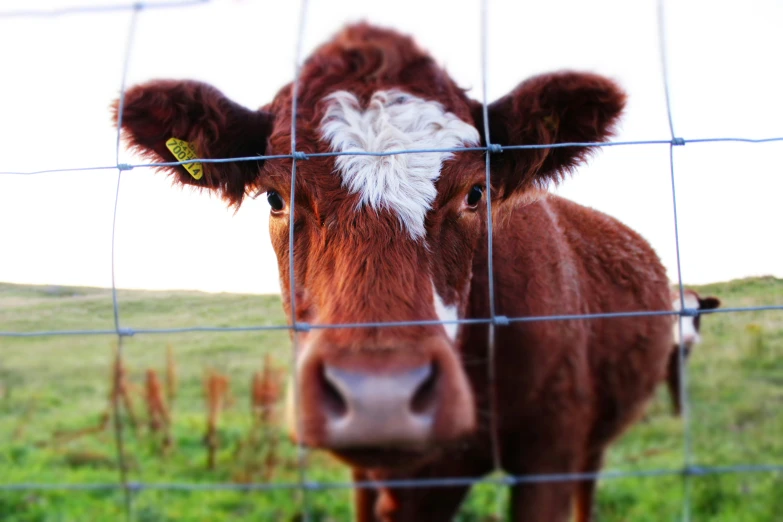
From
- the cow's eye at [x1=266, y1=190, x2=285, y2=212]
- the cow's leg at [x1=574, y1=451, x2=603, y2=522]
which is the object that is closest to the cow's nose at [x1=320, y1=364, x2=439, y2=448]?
the cow's eye at [x1=266, y1=190, x2=285, y2=212]

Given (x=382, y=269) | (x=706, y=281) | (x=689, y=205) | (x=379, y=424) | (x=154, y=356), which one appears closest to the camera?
(x=379, y=424)

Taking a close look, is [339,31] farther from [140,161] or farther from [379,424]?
[379,424]

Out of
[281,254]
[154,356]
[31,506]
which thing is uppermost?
[281,254]

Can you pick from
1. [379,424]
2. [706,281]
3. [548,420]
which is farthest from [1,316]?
[706,281]

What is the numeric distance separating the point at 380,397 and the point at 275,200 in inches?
42.3

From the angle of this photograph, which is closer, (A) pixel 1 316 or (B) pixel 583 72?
(B) pixel 583 72

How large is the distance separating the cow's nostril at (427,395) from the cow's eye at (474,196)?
79 cm

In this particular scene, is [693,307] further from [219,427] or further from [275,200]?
[219,427]

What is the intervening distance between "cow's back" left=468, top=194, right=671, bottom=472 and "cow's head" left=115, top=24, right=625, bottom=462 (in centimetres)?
35

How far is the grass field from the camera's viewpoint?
3279 mm

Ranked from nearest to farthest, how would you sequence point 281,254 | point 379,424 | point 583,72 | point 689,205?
point 379,424
point 583,72
point 281,254
point 689,205

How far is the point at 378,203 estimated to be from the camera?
216 centimetres

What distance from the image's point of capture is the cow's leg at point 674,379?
427 cm

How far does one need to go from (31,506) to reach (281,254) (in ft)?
7.19
